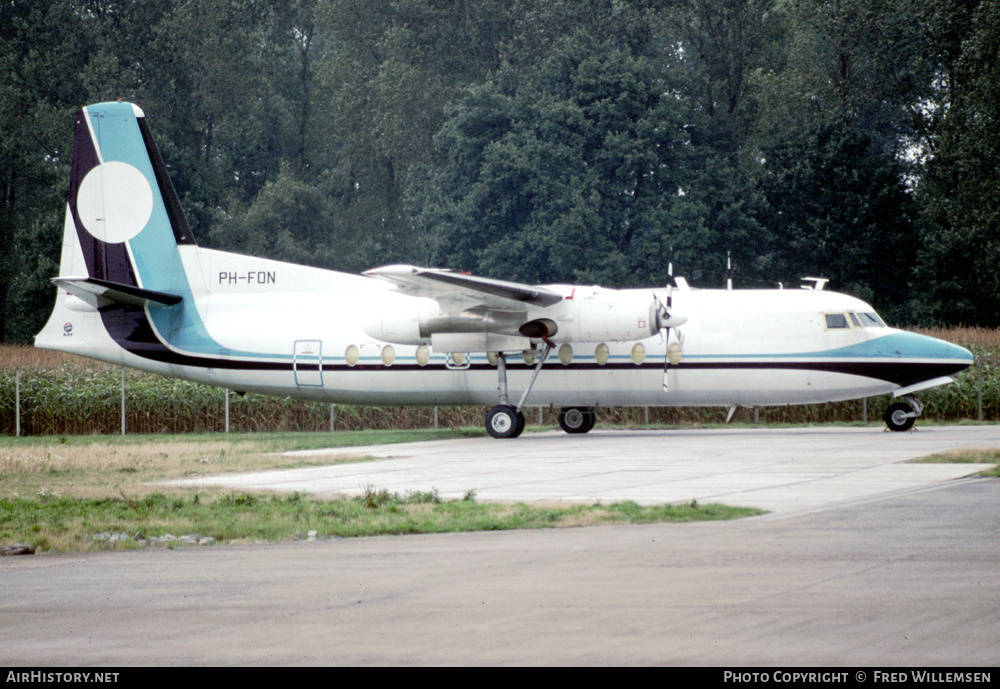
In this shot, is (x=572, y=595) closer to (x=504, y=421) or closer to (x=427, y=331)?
(x=427, y=331)

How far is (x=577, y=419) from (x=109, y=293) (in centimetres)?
1072

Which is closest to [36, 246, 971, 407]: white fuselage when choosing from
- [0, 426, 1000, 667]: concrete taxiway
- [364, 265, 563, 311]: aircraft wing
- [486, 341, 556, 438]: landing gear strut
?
[486, 341, 556, 438]: landing gear strut

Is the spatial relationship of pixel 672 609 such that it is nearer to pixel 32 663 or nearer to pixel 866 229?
pixel 32 663

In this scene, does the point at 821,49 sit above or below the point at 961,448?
above

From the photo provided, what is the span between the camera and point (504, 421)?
27.5 m

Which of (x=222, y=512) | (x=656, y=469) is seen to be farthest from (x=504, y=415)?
(x=222, y=512)

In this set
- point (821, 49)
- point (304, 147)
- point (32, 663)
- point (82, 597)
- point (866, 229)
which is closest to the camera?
point (32, 663)

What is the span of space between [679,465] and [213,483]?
699 cm

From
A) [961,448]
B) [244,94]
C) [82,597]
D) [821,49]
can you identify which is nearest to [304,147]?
[244,94]

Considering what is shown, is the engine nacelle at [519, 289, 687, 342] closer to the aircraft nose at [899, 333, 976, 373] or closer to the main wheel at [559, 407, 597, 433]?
the main wheel at [559, 407, 597, 433]

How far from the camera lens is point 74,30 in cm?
6512

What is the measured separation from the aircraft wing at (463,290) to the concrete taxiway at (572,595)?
35.6ft

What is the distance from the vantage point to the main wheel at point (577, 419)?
28812 millimetres

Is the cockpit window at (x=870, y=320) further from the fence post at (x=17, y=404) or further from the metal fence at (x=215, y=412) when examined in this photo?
the fence post at (x=17, y=404)
